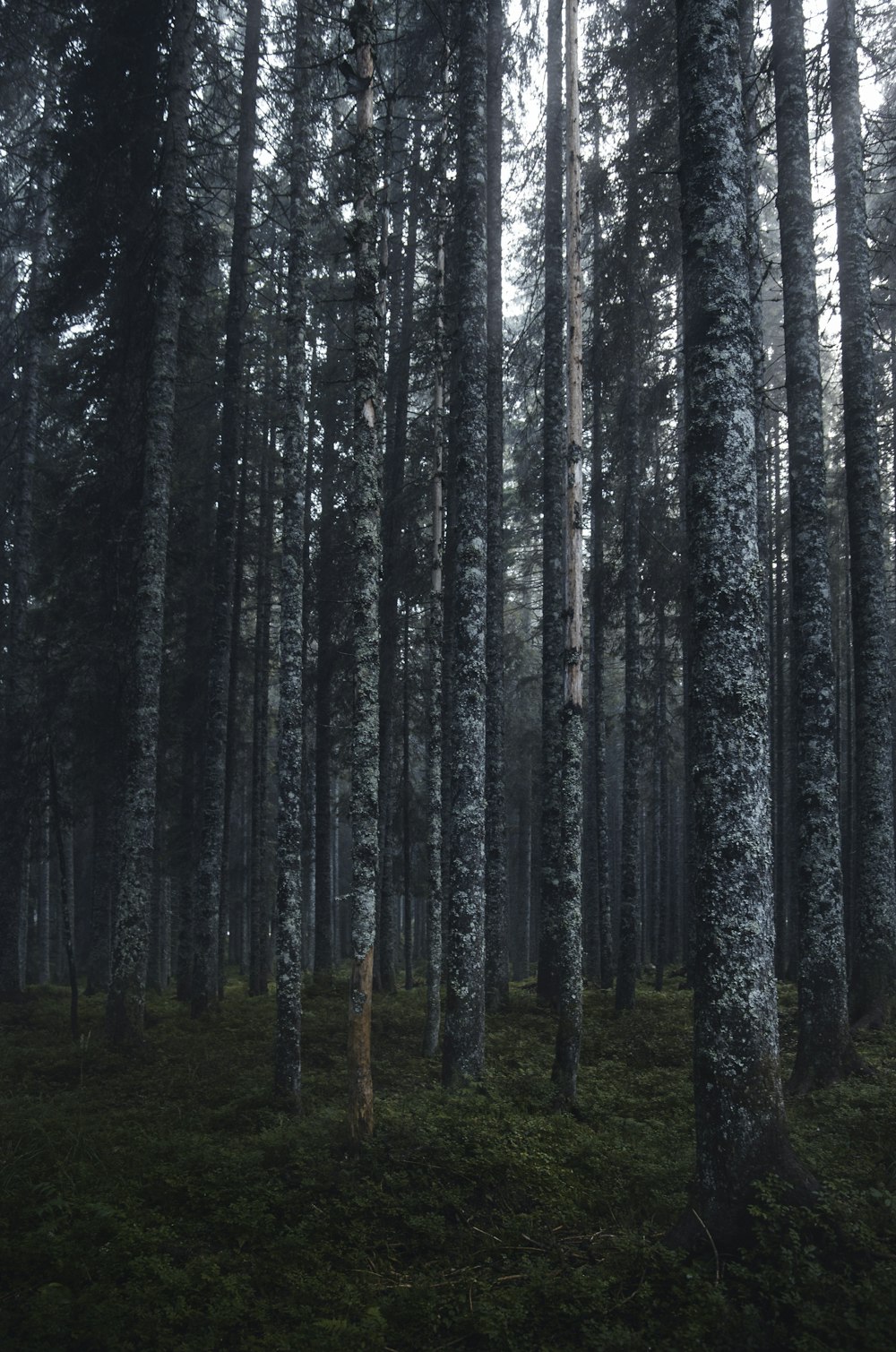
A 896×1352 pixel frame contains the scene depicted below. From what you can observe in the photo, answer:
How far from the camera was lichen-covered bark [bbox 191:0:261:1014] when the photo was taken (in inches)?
588

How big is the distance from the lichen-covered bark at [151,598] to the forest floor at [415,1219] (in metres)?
1.65

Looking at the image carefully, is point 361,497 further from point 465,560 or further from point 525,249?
point 525,249

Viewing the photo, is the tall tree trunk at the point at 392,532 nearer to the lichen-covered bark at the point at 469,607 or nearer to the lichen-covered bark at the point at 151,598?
the lichen-covered bark at the point at 151,598

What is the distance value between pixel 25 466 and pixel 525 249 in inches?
513

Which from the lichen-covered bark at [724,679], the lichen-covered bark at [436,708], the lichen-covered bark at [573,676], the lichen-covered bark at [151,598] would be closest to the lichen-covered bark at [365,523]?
the lichen-covered bark at [573,676]

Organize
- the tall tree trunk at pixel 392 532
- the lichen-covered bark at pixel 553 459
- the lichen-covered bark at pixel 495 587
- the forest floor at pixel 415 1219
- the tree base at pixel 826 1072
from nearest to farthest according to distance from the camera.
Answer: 1. the forest floor at pixel 415 1219
2. the tree base at pixel 826 1072
3. the lichen-covered bark at pixel 495 587
4. the lichen-covered bark at pixel 553 459
5. the tall tree trunk at pixel 392 532

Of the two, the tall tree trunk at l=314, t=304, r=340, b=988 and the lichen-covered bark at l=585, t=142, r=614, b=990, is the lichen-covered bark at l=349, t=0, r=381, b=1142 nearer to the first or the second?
the lichen-covered bark at l=585, t=142, r=614, b=990

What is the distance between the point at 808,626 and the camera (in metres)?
9.68

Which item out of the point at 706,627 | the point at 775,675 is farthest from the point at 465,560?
the point at 775,675

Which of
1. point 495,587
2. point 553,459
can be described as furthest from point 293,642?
point 553,459

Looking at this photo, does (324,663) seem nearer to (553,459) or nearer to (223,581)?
(223,581)

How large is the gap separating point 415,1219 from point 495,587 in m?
11.9

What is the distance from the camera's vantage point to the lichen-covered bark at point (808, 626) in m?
9.02

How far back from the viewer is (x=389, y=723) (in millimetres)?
19266
